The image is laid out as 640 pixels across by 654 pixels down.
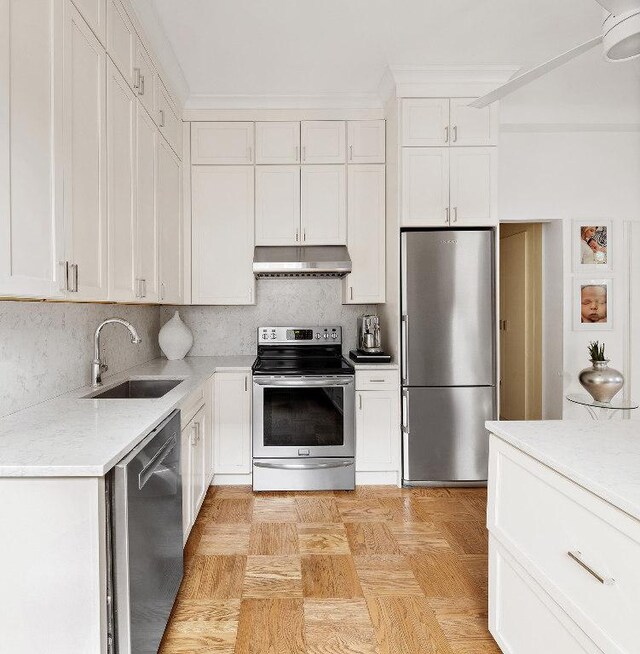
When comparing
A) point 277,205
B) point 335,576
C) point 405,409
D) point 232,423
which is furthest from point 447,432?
point 277,205

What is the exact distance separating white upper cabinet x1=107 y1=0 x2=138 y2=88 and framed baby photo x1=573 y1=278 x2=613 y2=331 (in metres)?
3.63

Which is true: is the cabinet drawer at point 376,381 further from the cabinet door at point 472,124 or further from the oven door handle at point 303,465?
the cabinet door at point 472,124

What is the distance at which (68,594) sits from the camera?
47.5 inches

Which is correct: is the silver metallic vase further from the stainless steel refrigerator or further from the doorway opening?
the doorway opening

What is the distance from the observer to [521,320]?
4719 mm

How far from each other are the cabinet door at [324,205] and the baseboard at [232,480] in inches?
70.5

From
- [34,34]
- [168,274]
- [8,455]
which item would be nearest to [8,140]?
[34,34]

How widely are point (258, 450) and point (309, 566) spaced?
3.47 feet

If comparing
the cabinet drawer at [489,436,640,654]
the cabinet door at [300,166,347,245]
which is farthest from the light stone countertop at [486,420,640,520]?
the cabinet door at [300,166,347,245]

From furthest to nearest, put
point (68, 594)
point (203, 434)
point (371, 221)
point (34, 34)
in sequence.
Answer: point (371, 221) → point (203, 434) → point (34, 34) → point (68, 594)

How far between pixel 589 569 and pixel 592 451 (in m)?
0.35

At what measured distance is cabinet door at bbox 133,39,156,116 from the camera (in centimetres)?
244

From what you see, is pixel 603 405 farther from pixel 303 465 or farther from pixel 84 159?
pixel 84 159

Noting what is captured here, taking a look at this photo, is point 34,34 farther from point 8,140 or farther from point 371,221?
point 371,221
